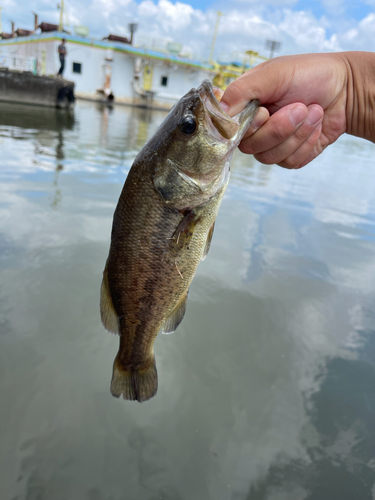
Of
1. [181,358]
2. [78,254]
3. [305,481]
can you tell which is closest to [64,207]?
[78,254]

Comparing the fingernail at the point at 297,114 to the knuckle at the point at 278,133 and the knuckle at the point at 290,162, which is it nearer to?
the knuckle at the point at 278,133

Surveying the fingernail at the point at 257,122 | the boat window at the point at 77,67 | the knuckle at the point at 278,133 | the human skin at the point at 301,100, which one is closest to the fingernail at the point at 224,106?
the human skin at the point at 301,100

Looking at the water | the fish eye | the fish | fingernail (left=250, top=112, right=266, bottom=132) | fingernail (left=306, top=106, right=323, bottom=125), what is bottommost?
the water

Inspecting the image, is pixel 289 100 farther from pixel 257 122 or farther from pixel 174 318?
pixel 174 318

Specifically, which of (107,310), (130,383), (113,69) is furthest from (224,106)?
(113,69)

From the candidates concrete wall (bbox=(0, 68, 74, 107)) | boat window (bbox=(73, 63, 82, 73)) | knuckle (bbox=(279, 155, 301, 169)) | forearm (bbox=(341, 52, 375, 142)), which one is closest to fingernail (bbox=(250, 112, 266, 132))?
knuckle (bbox=(279, 155, 301, 169))

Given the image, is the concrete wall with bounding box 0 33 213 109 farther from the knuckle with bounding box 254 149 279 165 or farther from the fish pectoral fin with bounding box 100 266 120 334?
the fish pectoral fin with bounding box 100 266 120 334
